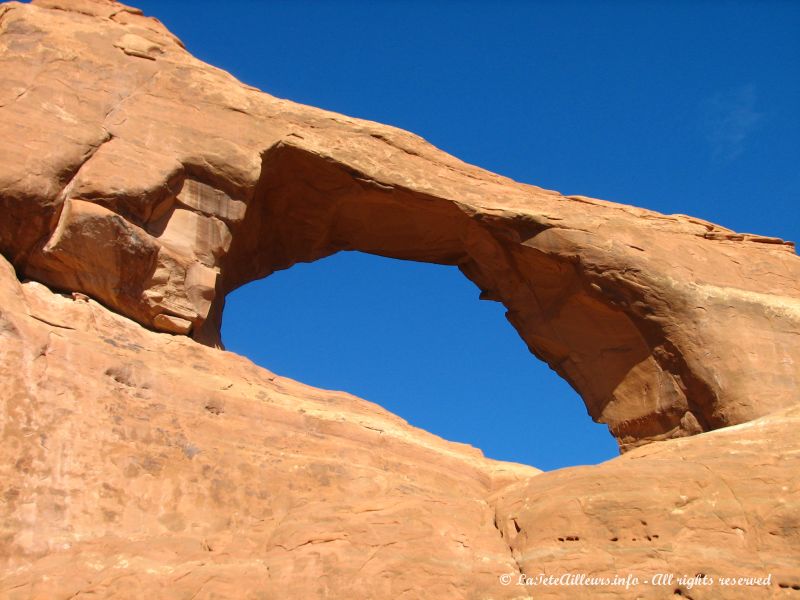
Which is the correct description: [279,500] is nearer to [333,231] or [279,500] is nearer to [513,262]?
[333,231]

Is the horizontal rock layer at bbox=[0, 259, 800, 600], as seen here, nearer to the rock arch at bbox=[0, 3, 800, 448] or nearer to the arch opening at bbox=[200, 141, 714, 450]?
the rock arch at bbox=[0, 3, 800, 448]

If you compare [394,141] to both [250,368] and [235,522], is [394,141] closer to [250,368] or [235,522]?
[250,368]

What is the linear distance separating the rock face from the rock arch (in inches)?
1.8

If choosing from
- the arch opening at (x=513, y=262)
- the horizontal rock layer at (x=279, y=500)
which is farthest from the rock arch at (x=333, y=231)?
the horizontal rock layer at (x=279, y=500)

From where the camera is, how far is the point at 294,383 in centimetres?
1577

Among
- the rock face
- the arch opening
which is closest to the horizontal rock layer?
the rock face

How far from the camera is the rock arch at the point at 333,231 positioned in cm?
1470

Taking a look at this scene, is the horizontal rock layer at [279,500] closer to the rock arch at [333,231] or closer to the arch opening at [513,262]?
the rock arch at [333,231]

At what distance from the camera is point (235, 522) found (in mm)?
12445

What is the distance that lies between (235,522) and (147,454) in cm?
128

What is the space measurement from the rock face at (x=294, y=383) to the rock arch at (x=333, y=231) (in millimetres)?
46

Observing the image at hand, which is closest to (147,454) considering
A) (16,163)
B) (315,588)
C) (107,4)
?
(315,588)

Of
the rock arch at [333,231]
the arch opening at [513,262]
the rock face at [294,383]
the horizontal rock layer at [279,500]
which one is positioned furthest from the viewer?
the arch opening at [513,262]

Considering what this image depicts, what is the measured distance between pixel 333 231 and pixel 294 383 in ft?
13.7
